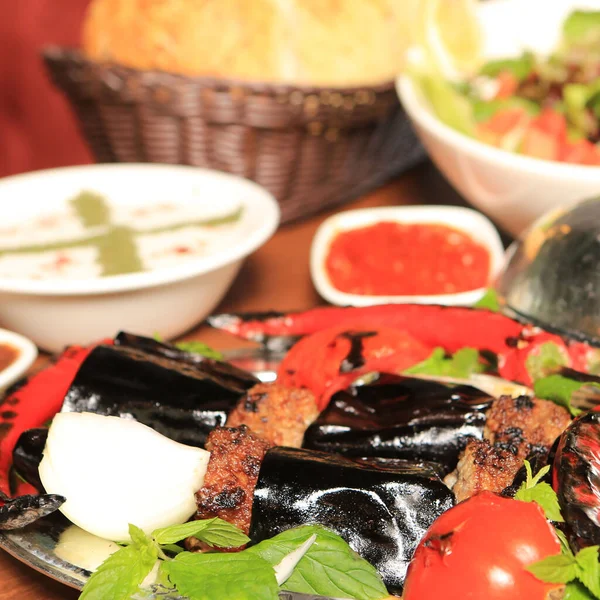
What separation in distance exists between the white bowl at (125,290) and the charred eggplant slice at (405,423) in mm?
706

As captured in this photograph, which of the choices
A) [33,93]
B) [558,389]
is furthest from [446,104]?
[33,93]

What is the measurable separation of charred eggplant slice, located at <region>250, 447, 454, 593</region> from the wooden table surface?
39.3 inches

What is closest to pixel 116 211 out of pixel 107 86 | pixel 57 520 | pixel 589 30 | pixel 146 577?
pixel 107 86

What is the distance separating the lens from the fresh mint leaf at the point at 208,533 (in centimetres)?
111

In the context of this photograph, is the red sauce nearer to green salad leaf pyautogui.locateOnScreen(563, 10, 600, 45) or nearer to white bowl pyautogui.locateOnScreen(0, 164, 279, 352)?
white bowl pyautogui.locateOnScreen(0, 164, 279, 352)

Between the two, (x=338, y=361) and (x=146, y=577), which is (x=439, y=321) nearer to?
(x=338, y=361)

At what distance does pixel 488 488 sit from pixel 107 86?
Answer: 1814 mm

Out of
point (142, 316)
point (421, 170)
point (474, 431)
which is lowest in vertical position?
point (421, 170)

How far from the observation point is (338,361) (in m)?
1.49

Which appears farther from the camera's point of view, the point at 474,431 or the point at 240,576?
the point at 474,431

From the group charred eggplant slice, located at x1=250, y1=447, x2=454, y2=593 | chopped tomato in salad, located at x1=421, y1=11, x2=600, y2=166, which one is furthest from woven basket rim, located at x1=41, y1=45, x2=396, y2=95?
charred eggplant slice, located at x1=250, y1=447, x2=454, y2=593

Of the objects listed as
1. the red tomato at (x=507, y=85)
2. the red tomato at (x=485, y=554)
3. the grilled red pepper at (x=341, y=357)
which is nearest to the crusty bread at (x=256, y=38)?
the red tomato at (x=507, y=85)

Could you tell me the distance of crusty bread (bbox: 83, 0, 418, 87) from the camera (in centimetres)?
253

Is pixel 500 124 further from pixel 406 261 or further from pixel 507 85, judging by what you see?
pixel 406 261
